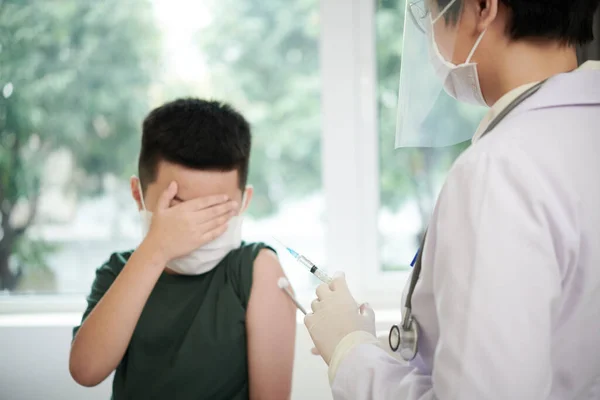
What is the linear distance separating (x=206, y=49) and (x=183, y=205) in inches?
55.9

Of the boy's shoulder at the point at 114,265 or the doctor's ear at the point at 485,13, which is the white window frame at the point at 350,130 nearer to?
the boy's shoulder at the point at 114,265

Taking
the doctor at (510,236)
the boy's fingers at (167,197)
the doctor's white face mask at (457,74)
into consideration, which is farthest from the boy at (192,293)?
the doctor's white face mask at (457,74)

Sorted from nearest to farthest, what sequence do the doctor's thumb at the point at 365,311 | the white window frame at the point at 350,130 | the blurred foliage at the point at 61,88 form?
the doctor's thumb at the point at 365,311 < the white window frame at the point at 350,130 < the blurred foliage at the point at 61,88

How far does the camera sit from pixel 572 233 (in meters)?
0.74

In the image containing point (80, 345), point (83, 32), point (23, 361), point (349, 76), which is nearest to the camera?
point (80, 345)

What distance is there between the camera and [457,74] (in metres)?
1.01

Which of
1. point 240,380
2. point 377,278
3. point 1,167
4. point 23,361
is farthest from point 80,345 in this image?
point 1,167

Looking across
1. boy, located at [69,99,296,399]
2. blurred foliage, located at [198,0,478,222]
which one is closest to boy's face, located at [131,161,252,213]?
boy, located at [69,99,296,399]

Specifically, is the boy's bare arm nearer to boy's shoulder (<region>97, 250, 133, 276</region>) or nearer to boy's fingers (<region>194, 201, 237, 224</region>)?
boy's fingers (<region>194, 201, 237, 224</region>)

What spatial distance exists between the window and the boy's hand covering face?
1.26 metres

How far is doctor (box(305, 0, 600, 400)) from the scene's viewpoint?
2.35 feet

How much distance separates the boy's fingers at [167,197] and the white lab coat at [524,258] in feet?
2.55

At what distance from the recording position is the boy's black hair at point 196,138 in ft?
4.81

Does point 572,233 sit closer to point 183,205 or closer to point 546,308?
point 546,308
